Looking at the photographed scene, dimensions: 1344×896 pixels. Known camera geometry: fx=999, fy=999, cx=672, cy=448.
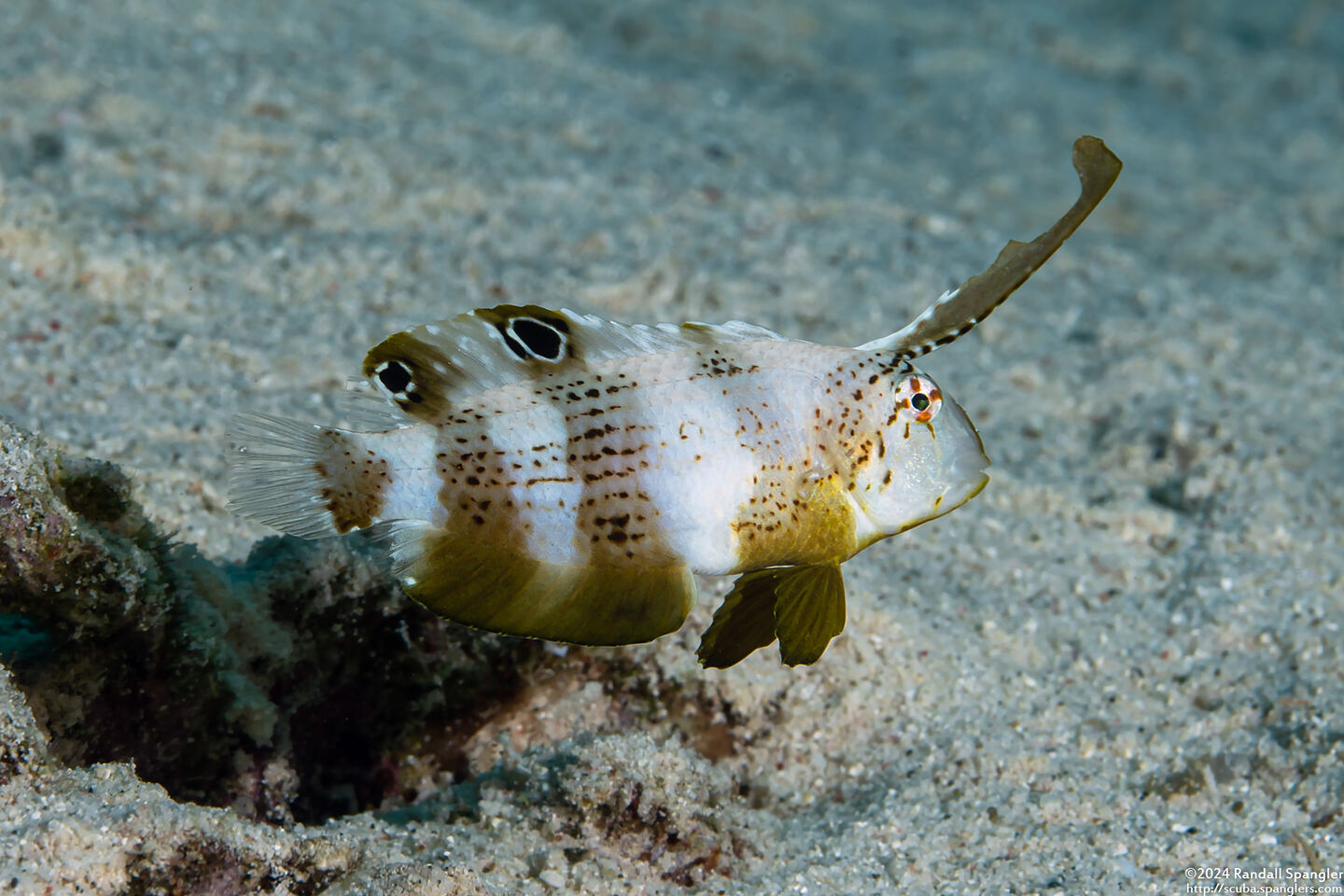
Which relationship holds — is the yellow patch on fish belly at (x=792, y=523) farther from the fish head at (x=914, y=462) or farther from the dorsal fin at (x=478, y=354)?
the dorsal fin at (x=478, y=354)

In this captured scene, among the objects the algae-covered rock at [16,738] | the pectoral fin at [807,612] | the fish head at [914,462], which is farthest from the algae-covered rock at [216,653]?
the fish head at [914,462]

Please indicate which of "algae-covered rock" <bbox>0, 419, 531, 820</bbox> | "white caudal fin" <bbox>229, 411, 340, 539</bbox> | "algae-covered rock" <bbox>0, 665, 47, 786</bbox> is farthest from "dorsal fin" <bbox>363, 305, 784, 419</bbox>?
"algae-covered rock" <bbox>0, 665, 47, 786</bbox>

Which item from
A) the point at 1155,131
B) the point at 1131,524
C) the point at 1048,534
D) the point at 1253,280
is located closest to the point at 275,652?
the point at 1048,534

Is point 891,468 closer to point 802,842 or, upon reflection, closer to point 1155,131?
point 802,842

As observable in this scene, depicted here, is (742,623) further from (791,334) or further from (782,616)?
(791,334)

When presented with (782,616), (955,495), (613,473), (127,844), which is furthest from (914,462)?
(127,844)

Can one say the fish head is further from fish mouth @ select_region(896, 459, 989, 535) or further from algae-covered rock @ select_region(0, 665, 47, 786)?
algae-covered rock @ select_region(0, 665, 47, 786)

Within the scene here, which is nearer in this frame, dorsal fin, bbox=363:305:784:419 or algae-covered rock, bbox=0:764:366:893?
algae-covered rock, bbox=0:764:366:893
